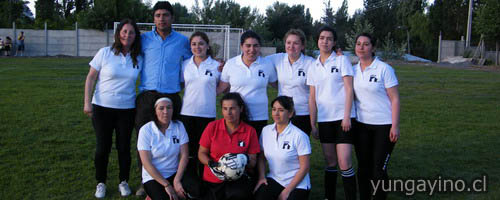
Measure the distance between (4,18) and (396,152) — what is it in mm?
36611

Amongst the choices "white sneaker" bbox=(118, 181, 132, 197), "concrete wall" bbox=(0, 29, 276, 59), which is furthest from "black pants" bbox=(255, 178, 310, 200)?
"concrete wall" bbox=(0, 29, 276, 59)

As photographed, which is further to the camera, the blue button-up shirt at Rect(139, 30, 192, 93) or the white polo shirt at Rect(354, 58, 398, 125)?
the blue button-up shirt at Rect(139, 30, 192, 93)

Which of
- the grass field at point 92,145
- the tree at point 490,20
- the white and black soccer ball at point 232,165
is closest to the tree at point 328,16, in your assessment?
the tree at point 490,20

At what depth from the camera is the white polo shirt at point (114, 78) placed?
4457mm

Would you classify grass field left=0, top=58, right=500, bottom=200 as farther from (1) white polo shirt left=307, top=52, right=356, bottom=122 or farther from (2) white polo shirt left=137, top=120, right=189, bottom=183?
(1) white polo shirt left=307, top=52, right=356, bottom=122

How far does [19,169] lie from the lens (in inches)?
215

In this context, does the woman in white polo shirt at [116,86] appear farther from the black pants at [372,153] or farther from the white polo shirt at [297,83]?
the black pants at [372,153]

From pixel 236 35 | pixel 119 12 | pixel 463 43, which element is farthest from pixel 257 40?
pixel 463 43

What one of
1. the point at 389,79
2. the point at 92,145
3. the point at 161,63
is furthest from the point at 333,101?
the point at 92,145

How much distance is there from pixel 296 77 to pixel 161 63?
1.40 meters

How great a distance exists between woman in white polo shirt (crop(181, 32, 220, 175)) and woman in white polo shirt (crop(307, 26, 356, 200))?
1021 millimetres

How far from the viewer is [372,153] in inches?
167

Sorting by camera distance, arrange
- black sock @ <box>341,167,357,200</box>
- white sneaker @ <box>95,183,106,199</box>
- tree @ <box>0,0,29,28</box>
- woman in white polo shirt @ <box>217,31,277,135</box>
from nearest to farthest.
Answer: black sock @ <box>341,167,357,200</box>, woman in white polo shirt @ <box>217,31,277,135</box>, white sneaker @ <box>95,183,106,199</box>, tree @ <box>0,0,29,28</box>

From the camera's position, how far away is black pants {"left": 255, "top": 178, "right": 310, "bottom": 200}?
399cm
